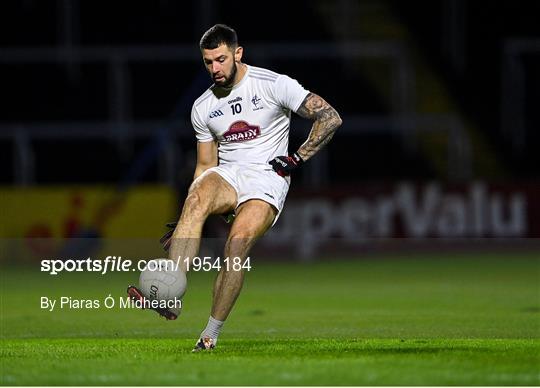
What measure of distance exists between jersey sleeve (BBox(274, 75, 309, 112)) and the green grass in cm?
187

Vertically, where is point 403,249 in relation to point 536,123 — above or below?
below

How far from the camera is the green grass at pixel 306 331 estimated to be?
862 centimetres

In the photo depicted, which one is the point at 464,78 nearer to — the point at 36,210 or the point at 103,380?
the point at 36,210

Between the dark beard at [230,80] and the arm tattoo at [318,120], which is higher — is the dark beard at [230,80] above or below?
above

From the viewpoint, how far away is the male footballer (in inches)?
392

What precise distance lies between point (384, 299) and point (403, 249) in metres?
8.10

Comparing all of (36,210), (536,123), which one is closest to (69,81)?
(36,210)

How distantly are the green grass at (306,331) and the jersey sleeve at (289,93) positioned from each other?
187 cm

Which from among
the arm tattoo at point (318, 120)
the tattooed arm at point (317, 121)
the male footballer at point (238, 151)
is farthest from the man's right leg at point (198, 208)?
the arm tattoo at point (318, 120)

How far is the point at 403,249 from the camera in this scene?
24344 millimetres

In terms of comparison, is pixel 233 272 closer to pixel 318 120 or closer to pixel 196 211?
pixel 196 211

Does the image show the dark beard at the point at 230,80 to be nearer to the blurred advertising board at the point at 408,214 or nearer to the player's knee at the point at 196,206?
the player's knee at the point at 196,206

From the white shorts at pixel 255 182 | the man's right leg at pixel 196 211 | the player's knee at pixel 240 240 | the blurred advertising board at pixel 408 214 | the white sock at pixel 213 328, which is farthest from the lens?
the blurred advertising board at pixel 408 214

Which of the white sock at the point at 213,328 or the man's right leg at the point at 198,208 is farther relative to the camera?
the white sock at the point at 213,328
